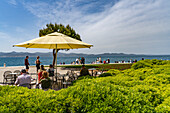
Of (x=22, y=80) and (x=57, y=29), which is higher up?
(x=57, y=29)

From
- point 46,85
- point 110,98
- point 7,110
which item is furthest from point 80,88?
point 46,85

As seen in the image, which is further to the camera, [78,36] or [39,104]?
[78,36]

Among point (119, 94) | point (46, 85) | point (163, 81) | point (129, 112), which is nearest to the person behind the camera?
point (129, 112)

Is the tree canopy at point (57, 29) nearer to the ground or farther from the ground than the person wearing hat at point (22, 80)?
farther from the ground

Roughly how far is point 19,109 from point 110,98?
1742mm

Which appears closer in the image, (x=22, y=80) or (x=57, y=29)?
(x=22, y=80)

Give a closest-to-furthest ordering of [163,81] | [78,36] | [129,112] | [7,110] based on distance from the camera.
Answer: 1. [7,110]
2. [129,112]
3. [163,81]
4. [78,36]

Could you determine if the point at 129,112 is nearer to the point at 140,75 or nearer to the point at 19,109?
the point at 19,109

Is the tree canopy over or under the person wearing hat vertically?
over

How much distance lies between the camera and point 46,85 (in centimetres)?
518

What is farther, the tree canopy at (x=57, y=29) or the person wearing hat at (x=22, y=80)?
the tree canopy at (x=57, y=29)

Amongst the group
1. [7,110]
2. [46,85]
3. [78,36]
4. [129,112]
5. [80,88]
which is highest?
[78,36]

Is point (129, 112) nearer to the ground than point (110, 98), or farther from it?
nearer to the ground

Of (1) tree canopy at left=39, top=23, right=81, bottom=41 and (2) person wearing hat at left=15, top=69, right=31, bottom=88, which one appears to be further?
(1) tree canopy at left=39, top=23, right=81, bottom=41
